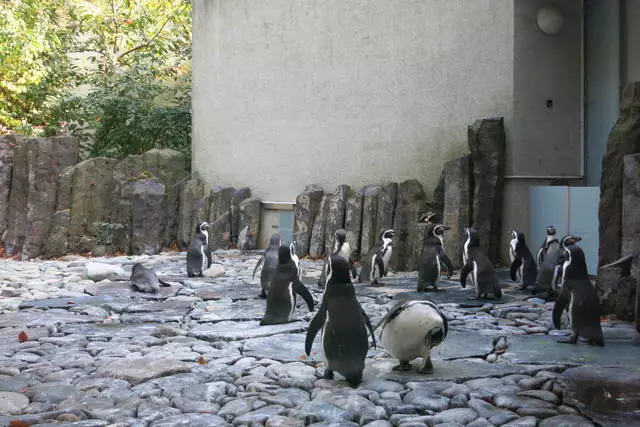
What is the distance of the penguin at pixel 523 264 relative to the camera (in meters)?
8.19

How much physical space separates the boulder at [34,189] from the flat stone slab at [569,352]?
31.5ft

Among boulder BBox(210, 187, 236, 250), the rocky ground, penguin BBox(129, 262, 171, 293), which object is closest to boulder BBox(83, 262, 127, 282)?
penguin BBox(129, 262, 171, 293)

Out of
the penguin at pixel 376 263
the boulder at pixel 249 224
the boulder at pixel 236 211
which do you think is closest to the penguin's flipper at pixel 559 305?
the penguin at pixel 376 263

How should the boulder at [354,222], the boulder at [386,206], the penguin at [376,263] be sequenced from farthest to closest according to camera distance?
the boulder at [354,222] < the boulder at [386,206] < the penguin at [376,263]

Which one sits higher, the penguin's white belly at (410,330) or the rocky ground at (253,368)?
the penguin's white belly at (410,330)

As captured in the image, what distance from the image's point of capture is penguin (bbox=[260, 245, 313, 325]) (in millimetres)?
6254

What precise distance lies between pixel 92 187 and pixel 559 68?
8169 mm

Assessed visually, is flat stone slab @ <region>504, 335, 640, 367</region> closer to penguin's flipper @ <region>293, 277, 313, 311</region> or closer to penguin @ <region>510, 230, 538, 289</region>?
penguin's flipper @ <region>293, 277, 313, 311</region>

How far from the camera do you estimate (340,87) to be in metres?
12.2

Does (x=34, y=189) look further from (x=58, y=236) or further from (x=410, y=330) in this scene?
(x=410, y=330)

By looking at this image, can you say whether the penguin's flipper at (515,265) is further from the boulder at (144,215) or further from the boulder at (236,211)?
the boulder at (144,215)

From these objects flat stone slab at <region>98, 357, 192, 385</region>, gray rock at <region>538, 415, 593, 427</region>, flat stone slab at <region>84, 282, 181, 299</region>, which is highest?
flat stone slab at <region>84, 282, 181, 299</region>

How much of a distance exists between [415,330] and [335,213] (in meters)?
6.92

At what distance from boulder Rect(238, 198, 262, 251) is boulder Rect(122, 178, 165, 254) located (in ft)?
4.96
